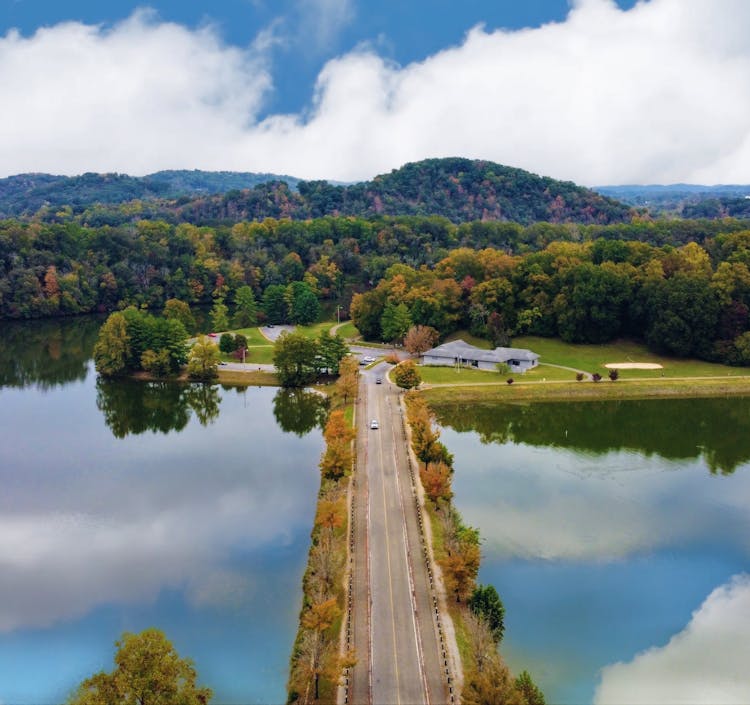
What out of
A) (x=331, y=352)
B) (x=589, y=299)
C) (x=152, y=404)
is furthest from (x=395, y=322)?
(x=152, y=404)

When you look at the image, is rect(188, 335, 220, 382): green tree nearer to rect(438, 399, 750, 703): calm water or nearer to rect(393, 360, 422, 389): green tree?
rect(393, 360, 422, 389): green tree

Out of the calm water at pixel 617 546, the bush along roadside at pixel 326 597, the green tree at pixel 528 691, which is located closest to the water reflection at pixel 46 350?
the bush along roadside at pixel 326 597

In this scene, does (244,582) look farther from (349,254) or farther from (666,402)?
(349,254)

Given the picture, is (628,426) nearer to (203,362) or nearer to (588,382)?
(588,382)

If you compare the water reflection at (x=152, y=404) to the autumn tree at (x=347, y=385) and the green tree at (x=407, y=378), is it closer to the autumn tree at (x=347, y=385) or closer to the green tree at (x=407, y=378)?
the autumn tree at (x=347, y=385)

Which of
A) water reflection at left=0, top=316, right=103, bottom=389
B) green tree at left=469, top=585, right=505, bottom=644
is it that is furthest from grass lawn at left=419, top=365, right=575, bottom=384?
water reflection at left=0, top=316, right=103, bottom=389

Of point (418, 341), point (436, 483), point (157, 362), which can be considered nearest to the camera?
point (436, 483)
